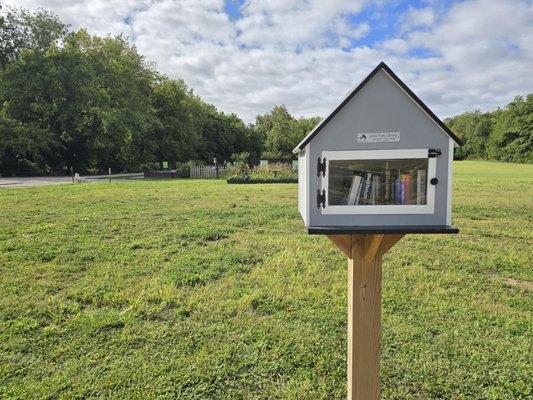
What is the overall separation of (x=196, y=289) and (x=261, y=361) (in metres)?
1.63

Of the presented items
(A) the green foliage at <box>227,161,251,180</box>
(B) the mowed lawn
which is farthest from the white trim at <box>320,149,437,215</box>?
(A) the green foliage at <box>227,161,251,180</box>

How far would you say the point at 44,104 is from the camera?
27375 millimetres

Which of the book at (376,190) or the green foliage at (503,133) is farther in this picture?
the green foliage at (503,133)

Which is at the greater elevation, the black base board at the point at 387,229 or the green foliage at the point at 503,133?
the green foliage at the point at 503,133

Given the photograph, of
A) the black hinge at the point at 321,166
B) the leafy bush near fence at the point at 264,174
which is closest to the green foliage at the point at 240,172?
the leafy bush near fence at the point at 264,174

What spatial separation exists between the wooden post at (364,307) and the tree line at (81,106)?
23.1 meters

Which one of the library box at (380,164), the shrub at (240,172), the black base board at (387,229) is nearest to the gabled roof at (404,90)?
the library box at (380,164)

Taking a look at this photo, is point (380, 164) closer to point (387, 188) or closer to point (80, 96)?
point (387, 188)

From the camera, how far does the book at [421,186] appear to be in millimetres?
1834

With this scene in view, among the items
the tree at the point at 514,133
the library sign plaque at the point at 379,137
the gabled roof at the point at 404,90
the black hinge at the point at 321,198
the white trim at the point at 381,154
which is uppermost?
the tree at the point at 514,133

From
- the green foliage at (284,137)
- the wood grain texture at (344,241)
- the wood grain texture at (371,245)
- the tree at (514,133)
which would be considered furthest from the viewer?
the tree at (514,133)

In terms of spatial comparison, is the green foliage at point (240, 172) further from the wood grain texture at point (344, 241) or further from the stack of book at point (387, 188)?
the stack of book at point (387, 188)

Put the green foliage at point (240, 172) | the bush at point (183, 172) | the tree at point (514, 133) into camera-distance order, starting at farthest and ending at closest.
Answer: the tree at point (514, 133) < the bush at point (183, 172) < the green foliage at point (240, 172)

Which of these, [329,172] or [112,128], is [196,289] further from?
[112,128]
